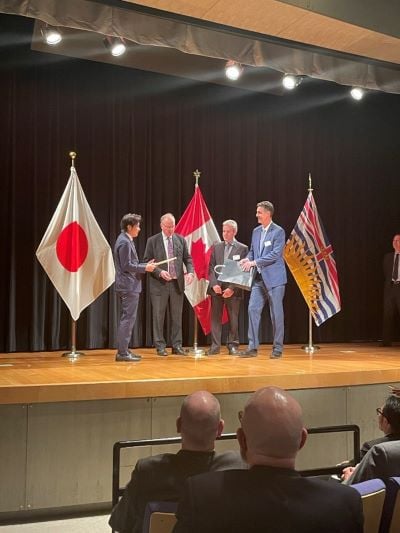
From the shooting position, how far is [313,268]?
7.28m

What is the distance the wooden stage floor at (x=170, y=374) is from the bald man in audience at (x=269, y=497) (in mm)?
2502

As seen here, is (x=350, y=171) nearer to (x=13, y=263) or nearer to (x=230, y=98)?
(x=230, y=98)

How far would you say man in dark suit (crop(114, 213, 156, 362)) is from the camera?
5711 millimetres

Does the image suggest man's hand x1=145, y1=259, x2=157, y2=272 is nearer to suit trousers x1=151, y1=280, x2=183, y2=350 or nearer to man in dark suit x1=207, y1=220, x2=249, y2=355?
suit trousers x1=151, y1=280, x2=183, y2=350

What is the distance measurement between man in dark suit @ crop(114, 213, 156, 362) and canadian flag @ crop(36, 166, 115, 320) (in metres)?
0.44

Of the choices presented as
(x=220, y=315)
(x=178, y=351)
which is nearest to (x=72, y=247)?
(x=178, y=351)

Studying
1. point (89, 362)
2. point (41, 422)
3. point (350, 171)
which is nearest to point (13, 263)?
point (89, 362)

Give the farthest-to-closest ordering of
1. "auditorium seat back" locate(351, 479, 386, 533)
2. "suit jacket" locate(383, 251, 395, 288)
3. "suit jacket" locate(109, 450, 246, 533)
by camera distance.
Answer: "suit jacket" locate(383, 251, 395, 288), "suit jacket" locate(109, 450, 246, 533), "auditorium seat back" locate(351, 479, 386, 533)

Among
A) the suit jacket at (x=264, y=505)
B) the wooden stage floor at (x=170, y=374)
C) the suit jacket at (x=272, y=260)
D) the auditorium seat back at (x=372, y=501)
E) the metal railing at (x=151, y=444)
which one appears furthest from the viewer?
the suit jacket at (x=272, y=260)

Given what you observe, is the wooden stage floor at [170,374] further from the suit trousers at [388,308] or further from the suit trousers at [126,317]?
the suit trousers at [388,308]

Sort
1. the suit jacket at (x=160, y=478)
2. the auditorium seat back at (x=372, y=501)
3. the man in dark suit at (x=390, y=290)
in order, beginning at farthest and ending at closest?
1. the man in dark suit at (x=390, y=290)
2. the suit jacket at (x=160, y=478)
3. the auditorium seat back at (x=372, y=501)

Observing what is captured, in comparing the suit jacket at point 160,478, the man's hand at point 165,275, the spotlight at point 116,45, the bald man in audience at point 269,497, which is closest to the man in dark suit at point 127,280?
the man's hand at point 165,275

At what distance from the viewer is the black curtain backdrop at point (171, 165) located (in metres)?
6.99

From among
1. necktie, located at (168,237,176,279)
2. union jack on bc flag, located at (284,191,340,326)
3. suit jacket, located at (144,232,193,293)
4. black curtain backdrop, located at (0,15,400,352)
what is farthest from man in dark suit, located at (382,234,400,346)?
necktie, located at (168,237,176,279)
